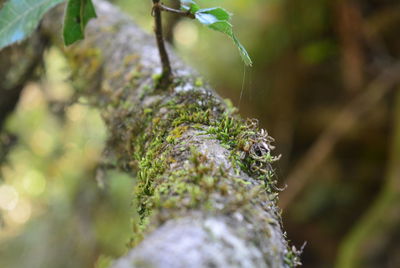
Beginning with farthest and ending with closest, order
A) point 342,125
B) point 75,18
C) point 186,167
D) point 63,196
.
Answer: point 63,196 → point 342,125 → point 75,18 → point 186,167

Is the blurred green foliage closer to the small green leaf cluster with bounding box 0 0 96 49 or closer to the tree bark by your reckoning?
the tree bark

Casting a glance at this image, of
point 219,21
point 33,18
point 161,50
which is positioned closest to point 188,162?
point 219,21

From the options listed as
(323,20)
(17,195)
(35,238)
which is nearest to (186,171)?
(323,20)

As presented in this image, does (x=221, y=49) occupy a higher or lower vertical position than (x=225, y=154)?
lower

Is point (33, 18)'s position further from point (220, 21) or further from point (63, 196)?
point (63, 196)

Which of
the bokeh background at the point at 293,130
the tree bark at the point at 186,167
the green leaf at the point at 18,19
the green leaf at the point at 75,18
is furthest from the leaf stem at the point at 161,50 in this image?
the bokeh background at the point at 293,130

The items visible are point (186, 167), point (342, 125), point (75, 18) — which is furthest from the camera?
point (342, 125)

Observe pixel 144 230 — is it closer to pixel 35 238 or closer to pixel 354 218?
pixel 354 218
